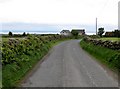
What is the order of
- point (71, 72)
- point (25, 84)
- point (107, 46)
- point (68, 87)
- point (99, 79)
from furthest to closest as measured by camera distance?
point (107, 46)
point (71, 72)
point (99, 79)
point (25, 84)
point (68, 87)

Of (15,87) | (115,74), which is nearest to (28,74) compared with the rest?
(15,87)

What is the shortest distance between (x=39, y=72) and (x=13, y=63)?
6.26 feet

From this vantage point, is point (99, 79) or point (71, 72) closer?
point (99, 79)

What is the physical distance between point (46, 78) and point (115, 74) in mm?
4532

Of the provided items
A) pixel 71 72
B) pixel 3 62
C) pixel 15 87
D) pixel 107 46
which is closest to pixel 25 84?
pixel 15 87

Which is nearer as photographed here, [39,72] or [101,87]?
[101,87]

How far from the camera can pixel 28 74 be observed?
1902 cm

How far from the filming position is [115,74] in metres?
18.9

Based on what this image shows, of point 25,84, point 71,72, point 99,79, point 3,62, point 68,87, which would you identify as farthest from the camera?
point 71,72

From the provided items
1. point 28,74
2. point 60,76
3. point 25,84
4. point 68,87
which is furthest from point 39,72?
point 68,87

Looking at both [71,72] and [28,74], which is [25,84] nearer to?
[28,74]

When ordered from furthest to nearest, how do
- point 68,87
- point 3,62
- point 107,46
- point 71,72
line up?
point 107,46
point 71,72
point 3,62
point 68,87

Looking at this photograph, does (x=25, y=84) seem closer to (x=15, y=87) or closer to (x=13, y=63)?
(x=15, y=87)

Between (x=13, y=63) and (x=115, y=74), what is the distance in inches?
258
